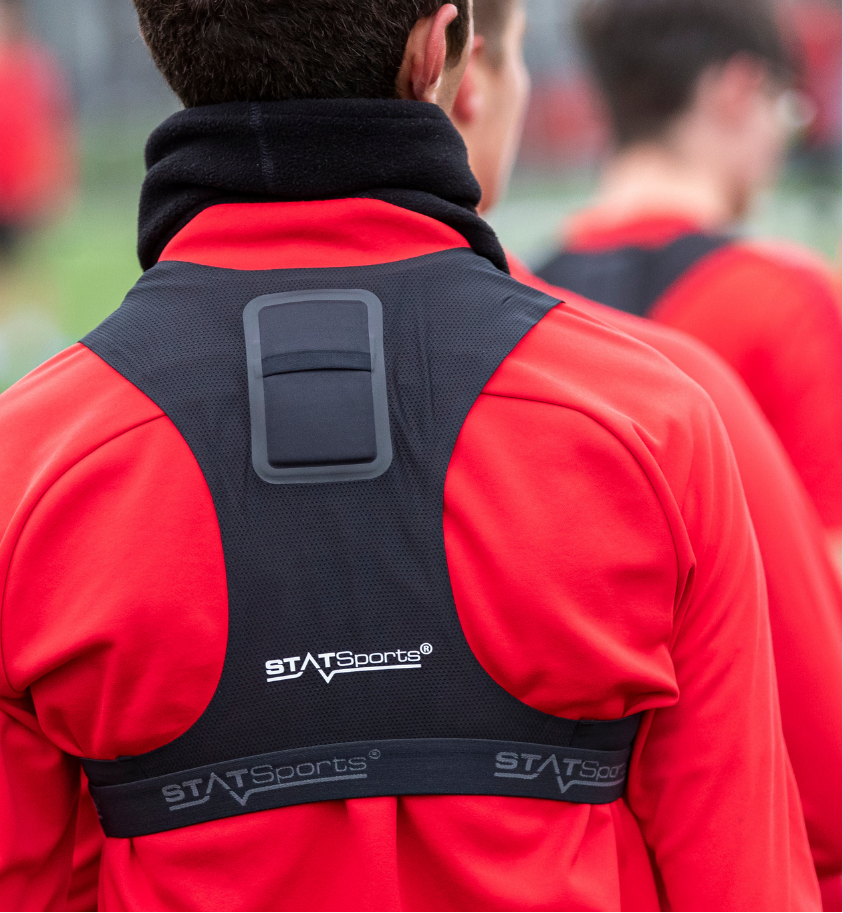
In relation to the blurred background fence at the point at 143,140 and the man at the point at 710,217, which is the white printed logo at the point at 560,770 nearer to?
the man at the point at 710,217

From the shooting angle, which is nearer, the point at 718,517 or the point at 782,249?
the point at 718,517

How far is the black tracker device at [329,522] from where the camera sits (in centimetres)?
96

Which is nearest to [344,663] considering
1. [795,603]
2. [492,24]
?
[795,603]

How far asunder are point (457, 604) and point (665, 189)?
1.61 meters

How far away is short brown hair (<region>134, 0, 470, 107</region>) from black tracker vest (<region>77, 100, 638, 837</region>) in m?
0.18

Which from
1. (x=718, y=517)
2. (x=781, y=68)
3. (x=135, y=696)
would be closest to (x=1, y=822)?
(x=135, y=696)

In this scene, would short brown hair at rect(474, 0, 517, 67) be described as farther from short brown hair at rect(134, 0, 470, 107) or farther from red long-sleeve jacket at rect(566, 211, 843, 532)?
red long-sleeve jacket at rect(566, 211, 843, 532)

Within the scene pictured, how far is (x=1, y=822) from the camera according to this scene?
3.31 ft

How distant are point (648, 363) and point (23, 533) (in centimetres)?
61

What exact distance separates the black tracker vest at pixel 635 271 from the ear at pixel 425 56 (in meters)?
1.09

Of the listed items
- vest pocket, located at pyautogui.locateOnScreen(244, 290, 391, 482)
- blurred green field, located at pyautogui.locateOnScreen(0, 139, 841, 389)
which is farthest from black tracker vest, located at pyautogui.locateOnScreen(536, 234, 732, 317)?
blurred green field, located at pyautogui.locateOnScreen(0, 139, 841, 389)

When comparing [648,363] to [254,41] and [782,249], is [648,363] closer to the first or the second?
[254,41]

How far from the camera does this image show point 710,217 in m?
2.26

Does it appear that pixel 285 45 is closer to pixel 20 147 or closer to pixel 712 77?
pixel 712 77
